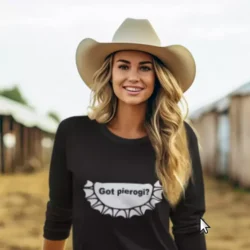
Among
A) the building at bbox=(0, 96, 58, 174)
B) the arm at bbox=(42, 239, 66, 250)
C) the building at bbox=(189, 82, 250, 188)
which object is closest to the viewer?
the arm at bbox=(42, 239, 66, 250)

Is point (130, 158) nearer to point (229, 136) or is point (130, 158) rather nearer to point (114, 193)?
point (114, 193)

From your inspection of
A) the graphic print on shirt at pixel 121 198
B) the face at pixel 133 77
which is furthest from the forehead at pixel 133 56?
the graphic print on shirt at pixel 121 198

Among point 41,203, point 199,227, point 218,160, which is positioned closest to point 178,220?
point 199,227

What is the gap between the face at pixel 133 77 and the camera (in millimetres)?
2066

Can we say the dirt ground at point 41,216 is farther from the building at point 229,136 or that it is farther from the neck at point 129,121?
the neck at point 129,121

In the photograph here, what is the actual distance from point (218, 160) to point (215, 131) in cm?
76

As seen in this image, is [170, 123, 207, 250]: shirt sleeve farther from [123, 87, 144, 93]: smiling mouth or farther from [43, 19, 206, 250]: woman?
[123, 87, 144, 93]: smiling mouth

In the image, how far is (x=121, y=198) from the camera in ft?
6.48

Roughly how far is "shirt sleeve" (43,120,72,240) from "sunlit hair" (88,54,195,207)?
5.7 inches

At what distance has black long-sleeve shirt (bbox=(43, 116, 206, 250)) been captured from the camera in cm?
198

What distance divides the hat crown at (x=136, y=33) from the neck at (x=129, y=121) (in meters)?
0.22

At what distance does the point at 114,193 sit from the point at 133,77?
15.4 inches

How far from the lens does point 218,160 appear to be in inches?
539

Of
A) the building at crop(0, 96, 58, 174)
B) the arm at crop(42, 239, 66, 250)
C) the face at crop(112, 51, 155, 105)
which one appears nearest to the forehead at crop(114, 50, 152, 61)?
the face at crop(112, 51, 155, 105)
